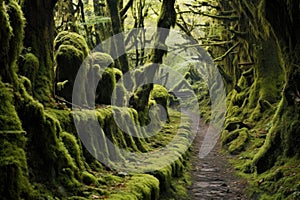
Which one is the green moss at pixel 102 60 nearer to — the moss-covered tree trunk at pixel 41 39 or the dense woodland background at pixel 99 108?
the dense woodland background at pixel 99 108

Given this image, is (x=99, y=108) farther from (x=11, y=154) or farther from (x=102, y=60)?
(x=11, y=154)

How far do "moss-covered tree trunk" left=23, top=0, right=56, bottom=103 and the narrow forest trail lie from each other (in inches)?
224

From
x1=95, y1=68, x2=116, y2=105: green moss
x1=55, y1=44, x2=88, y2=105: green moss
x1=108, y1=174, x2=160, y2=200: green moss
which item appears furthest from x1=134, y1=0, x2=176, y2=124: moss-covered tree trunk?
x1=108, y1=174, x2=160, y2=200: green moss

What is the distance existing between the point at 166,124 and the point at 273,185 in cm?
1316

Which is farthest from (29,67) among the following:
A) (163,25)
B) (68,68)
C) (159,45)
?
(159,45)

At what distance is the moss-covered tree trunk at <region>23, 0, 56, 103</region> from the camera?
845cm

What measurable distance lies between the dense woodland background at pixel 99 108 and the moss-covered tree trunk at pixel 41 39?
24mm

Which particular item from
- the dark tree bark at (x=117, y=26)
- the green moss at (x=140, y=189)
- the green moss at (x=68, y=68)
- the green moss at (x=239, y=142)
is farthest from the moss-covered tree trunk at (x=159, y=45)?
the green moss at (x=140, y=189)

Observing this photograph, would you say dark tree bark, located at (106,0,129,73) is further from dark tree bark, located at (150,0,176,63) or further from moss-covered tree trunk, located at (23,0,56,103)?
moss-covered tree trunk, located at (23,0,56,103)

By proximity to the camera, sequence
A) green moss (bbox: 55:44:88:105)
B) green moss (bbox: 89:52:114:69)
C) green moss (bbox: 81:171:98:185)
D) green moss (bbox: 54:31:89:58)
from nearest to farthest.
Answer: green moss (bbox: 81:171:98:185)
green moss (bbox: 55:44:88:105)
green moss (bbox: 54:31:89:58)
green moss (bbox: 89:52:114:69)

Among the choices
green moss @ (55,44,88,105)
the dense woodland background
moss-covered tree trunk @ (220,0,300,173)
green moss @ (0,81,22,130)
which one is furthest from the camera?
moss-covered tree trunk @ (220,0,300,173)

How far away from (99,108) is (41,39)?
3.45 meters

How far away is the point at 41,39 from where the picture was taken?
8789mm

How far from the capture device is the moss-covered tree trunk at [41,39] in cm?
845
